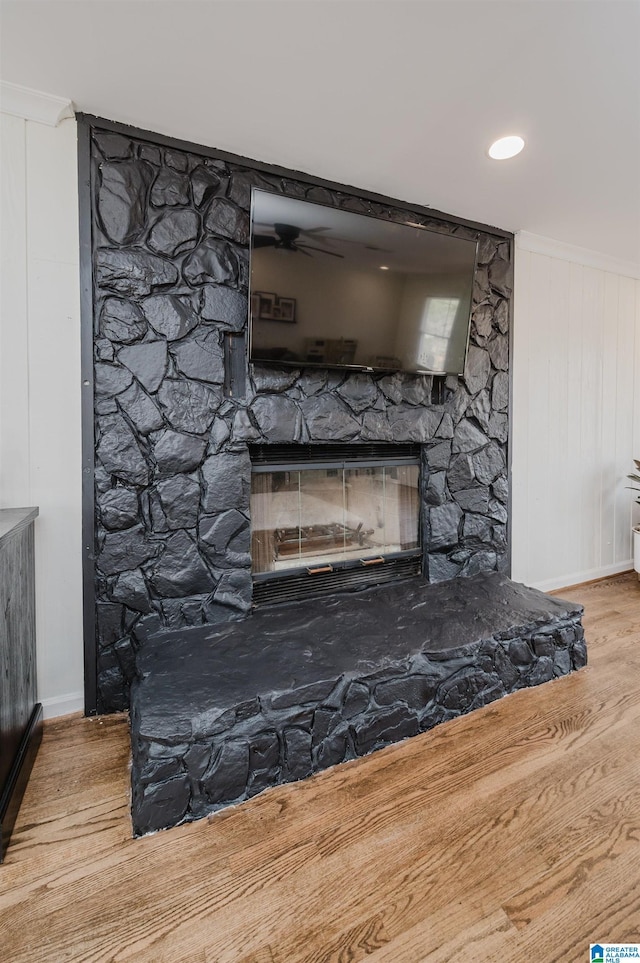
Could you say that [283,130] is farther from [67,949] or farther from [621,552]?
[621,552]

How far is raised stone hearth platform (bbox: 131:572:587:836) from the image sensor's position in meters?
1.36

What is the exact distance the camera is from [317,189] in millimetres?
2152

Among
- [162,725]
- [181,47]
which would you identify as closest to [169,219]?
[181,47]

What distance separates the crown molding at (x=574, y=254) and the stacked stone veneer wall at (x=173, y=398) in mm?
1273

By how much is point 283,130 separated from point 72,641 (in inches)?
90.3

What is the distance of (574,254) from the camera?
3.05m

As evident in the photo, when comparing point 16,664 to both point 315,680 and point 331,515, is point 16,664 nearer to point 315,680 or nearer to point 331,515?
point 315,680

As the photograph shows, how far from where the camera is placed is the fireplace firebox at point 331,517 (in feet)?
7.23

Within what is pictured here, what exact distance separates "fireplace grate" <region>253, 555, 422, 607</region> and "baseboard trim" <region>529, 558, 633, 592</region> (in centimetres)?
112

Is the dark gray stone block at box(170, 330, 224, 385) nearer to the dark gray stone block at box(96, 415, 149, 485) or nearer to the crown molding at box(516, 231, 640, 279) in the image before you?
the dark gray stone block at box(96, 415, 149, 485)

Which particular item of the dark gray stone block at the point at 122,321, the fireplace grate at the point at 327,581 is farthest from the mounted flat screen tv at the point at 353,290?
the fireplace grate at the point at 327,581

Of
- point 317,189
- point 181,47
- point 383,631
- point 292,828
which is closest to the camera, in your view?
point 292,828

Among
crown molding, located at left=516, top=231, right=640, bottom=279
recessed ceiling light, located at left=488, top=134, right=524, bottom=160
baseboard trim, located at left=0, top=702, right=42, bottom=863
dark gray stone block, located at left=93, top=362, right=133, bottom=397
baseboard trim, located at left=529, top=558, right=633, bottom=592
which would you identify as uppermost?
crown molding, located at left=516, top=231, right=640, bottom=279

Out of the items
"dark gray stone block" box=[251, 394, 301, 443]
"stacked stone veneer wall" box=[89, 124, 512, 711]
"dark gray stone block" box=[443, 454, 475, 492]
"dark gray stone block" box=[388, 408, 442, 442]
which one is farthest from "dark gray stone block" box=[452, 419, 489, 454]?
"dark gray stone block" box=[251, 394, 301, 443]
